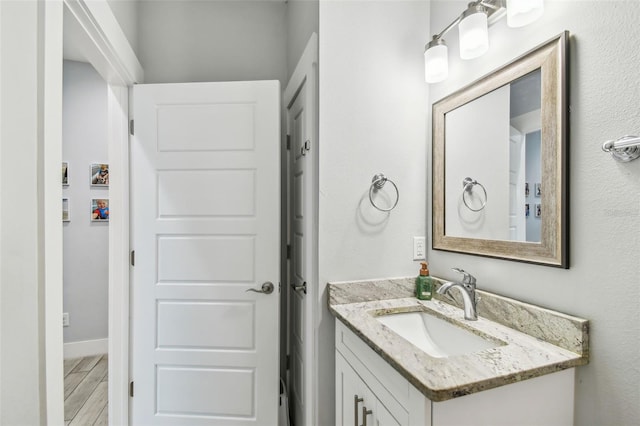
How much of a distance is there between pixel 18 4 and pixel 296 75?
112 centimetres

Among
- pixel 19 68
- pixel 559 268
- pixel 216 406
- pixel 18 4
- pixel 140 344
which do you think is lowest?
pixel 216 406

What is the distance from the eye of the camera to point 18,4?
2.84ft

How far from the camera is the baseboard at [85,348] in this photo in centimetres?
278

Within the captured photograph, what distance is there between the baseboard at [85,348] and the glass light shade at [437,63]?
3449 millimetres

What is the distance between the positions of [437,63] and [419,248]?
85 centimetres

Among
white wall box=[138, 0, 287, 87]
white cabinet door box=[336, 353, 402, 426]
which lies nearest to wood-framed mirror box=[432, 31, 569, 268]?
white cabinet door box=[336, 353, 402, 426]

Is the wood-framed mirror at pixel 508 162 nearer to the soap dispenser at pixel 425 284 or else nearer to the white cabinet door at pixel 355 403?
the soap dispenser at pixel 425 284

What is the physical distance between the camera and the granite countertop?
75 centimetres

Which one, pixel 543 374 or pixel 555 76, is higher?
pixel 555 76

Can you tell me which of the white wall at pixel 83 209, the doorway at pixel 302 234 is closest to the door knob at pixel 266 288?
the doorway at pixel 302 234

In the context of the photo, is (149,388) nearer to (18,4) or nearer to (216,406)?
(216,406)

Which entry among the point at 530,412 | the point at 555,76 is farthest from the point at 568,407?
the point at 555,76

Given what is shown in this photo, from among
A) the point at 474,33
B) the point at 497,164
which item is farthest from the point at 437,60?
the point at 497,164

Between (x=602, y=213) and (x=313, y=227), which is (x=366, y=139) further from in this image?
(x=602, y=213)
